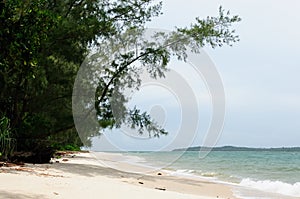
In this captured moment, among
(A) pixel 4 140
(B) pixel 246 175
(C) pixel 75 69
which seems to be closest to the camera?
(A) pixel 4 140

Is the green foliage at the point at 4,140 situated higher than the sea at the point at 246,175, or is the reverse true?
the green foliage at the point at 4,140

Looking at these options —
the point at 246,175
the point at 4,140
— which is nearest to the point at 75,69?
the point at 4,140

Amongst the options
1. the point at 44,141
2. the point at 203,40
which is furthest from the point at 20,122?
the point at 203,40

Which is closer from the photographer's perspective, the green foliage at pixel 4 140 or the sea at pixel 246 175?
the green foliage at pixel 4 140

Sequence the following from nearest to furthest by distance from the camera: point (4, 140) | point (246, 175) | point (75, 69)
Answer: point (4, 140), point (75, 69), point (246, 175)

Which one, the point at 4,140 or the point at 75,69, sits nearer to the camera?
the point at 4,140

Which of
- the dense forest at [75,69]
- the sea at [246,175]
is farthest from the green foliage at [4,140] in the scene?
the sea at [246,175]

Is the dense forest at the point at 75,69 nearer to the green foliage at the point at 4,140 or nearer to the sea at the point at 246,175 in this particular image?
the green foliage at the point at 4,140

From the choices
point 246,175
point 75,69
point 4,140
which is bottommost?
point 246,175

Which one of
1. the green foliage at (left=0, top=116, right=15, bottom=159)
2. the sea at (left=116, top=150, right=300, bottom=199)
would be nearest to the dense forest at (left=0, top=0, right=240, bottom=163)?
the green foliage at (left=0, top=116, right=15, bottom=159)

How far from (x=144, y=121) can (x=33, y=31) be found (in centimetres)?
842

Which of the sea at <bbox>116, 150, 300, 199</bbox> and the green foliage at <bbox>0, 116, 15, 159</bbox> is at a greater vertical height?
the green foliage at <bbox>0, 116, 15, 159</bbox>

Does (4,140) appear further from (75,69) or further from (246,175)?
(246,175)

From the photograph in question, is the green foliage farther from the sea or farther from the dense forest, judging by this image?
the sea
